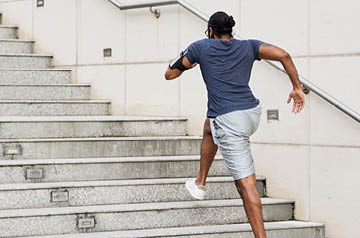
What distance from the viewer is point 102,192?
5668mm

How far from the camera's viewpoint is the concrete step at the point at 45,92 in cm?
713

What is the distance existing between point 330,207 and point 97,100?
286 centimetres

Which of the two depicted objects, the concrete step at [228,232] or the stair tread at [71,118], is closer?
the concrete step at [228,232]

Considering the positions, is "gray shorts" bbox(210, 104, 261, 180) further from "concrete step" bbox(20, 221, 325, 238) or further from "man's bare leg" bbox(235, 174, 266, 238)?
"concrete step" bbox(20, 221, 325, 238)

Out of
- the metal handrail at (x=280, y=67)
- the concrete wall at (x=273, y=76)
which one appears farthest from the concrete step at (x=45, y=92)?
the metal handrail at (x=280, y=67)

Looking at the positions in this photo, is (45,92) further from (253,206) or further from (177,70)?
(253,206)

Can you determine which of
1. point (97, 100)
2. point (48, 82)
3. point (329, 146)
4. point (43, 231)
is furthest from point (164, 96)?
point (43, 231)

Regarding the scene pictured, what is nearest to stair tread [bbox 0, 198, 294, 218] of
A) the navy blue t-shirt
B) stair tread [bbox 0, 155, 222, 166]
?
stair tread [bbox 0, 155, 222, 166]

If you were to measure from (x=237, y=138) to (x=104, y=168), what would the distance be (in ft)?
5.03

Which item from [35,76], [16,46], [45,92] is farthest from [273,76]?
[16,46]

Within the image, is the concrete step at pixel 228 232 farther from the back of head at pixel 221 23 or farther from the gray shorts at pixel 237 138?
the back of head at pixel 221 23

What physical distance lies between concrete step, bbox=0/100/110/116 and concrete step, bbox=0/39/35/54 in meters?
1.30

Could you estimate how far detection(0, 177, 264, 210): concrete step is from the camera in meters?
5.45

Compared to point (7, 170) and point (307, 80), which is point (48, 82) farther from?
point (307, 80)
